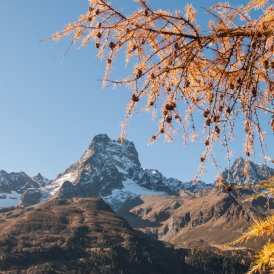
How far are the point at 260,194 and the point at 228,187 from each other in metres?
0.29

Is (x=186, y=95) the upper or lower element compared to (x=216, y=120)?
upper

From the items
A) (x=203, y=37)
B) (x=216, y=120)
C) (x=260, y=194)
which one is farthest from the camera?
(x=216, y=120)

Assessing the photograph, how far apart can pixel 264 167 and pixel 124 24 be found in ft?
6.19

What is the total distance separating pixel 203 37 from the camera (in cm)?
423

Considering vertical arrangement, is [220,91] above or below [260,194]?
above

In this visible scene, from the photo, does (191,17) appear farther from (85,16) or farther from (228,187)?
(228,187)

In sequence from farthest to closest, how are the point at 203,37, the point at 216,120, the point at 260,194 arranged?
the point at 216,120 → the point at 203,37 → the point at 260,194

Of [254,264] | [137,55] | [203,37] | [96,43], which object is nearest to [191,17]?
[203,37]

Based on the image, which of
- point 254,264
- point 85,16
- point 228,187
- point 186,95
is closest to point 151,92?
point 186,95

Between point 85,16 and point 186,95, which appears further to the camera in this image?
point 186,95

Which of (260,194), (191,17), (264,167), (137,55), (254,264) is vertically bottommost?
(254,264)

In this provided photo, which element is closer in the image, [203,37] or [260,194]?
[260,194]

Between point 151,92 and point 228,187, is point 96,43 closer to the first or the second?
point 151,92

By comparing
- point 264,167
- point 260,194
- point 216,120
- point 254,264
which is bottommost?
point 254,264
